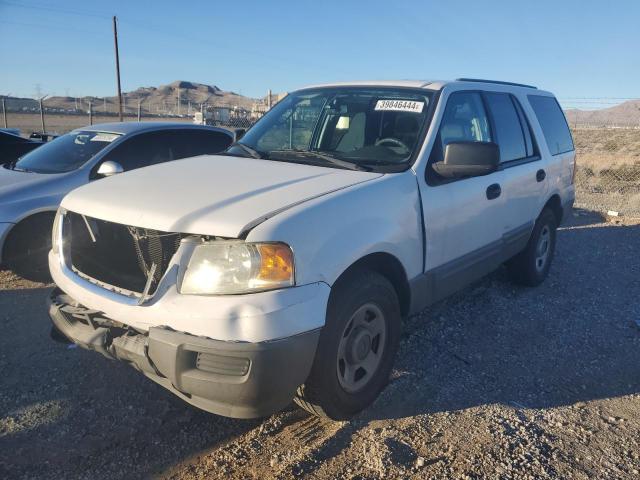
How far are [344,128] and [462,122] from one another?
885 millimetres

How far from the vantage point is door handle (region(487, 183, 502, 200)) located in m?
4.02

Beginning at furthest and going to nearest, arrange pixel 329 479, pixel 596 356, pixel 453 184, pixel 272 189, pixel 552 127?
1. pixel 552 127
2. pixel 596 356
3. pixel 453 184
4. pixel 272 189
5. pixel 329 479

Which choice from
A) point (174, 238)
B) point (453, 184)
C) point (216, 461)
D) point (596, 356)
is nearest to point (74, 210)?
point (174, 238)

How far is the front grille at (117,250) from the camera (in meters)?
2.59

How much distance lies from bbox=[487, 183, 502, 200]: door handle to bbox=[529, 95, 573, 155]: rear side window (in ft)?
4.74

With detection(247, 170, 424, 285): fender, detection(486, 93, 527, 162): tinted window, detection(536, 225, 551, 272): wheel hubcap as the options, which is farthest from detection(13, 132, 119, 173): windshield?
detection(536, 225, 551, 272): wheel hubcap

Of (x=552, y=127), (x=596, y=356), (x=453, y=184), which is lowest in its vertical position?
(x=596, y=356)

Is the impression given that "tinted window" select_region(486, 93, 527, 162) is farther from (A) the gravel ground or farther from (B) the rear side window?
(A) the gravel ground

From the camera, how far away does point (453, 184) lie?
3594 millimetres

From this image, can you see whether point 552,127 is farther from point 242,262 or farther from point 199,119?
point 199,119

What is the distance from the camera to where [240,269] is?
2.39m

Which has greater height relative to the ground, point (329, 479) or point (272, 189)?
point (272, 189)

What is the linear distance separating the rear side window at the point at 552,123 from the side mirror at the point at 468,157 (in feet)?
7.06

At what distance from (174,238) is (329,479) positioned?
4.57 ft
